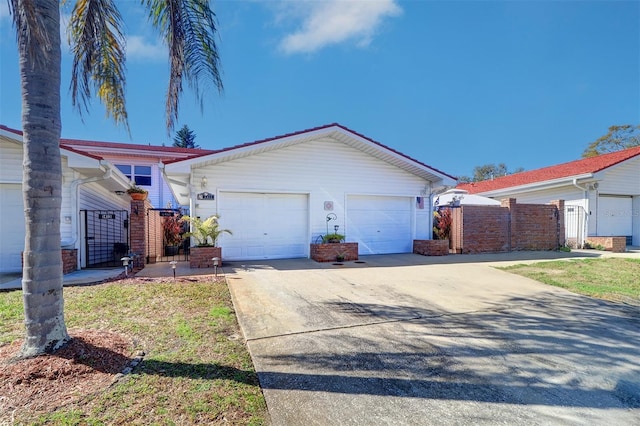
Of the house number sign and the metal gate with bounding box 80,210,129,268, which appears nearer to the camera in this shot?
the metal gate with bounding box 80,210,129,268

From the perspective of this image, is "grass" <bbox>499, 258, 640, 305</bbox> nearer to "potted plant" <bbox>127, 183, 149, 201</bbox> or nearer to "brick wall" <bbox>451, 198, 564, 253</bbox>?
"brick wall" <bbox>451, 198, 564, 253</bbox>

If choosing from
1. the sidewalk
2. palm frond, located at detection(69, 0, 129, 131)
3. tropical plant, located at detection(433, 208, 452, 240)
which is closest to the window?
the sidewalk

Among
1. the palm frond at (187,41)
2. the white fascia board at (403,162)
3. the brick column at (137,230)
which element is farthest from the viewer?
the white fascia board at (403,162)

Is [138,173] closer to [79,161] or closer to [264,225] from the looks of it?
[79,161]

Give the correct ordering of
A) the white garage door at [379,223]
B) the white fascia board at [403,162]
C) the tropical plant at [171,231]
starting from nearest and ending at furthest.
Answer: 1. the white fascia board at [403,162]
2. the white garage door at [379,223]
3. the tropical plant at [171,231]

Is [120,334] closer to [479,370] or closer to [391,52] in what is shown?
[479,370]

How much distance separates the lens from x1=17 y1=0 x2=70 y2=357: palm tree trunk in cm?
288

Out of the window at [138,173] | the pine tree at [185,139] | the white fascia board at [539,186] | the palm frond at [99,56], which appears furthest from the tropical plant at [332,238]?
the pine tree at [185,139]

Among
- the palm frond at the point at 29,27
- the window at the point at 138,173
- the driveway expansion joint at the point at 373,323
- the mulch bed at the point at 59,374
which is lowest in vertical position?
the driveway expansion joint at the point at 373,323

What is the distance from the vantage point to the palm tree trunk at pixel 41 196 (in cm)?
288

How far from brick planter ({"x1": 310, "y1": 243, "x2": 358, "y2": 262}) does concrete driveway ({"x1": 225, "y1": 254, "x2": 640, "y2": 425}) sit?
133 inches

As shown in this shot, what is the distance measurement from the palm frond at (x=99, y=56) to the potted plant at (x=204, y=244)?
4.28 meters

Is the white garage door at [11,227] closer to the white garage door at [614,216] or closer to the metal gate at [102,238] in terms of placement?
the metal gate at [102,238]

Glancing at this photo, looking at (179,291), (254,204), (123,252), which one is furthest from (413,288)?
(123,252)
